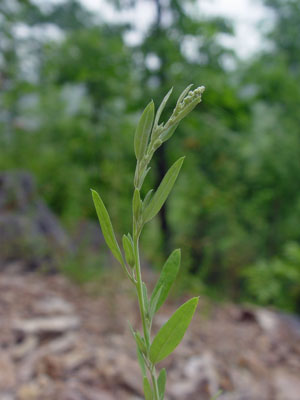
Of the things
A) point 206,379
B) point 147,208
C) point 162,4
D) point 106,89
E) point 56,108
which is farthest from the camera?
point 56,108

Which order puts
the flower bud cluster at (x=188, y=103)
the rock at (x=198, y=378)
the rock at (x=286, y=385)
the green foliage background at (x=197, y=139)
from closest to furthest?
the flower bud cluster at (x=188, y=103) → the rock at (x=198, y=378) → the rock at (x=286, y=385) → the green foliage background at (x=197, y=139)

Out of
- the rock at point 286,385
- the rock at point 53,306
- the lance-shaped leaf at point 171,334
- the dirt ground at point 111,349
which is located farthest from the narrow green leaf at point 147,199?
the rock at point 53,306

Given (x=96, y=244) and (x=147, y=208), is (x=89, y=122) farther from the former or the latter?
(x=147, y=208)

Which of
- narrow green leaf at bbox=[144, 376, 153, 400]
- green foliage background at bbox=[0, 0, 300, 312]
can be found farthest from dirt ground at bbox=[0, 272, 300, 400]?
narrow green leaf at bbox=[144, 376, 153, 400]

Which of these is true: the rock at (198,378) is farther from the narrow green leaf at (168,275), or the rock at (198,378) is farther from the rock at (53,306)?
the narrow green leaf at (168,275)

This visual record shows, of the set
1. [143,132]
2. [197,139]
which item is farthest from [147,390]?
A: [197,139]

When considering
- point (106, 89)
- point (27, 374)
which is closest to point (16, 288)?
point (27, 374)
